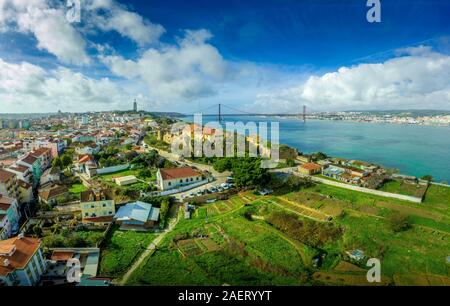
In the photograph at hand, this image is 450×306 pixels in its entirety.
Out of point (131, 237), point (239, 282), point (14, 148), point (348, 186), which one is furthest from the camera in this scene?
point (14, 148)

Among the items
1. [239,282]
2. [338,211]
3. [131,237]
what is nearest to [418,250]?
[338,211]

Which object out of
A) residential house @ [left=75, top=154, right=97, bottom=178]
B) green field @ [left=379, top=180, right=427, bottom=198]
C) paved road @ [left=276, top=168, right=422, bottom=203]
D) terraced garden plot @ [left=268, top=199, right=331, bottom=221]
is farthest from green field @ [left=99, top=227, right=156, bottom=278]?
green field @ [left=379, top=180, right=427, bottom=198]

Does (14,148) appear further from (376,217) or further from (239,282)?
(376,217)

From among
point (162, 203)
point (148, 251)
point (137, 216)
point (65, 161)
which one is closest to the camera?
point (148, 251)

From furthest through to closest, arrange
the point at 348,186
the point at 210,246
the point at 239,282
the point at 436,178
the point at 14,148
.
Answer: the point at 14,148, the point at 436,178, the point at 348,186, the point at 210,246, the point at 239,282

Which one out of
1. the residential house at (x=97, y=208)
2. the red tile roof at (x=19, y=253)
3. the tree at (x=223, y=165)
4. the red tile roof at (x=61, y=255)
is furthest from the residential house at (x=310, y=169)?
the red tile roof at (x=19, y=253)

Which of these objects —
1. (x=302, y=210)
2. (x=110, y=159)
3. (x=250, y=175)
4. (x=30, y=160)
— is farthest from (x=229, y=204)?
(x=30, y=160)

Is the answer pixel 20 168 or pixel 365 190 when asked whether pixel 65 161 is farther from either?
pixel 365 190
